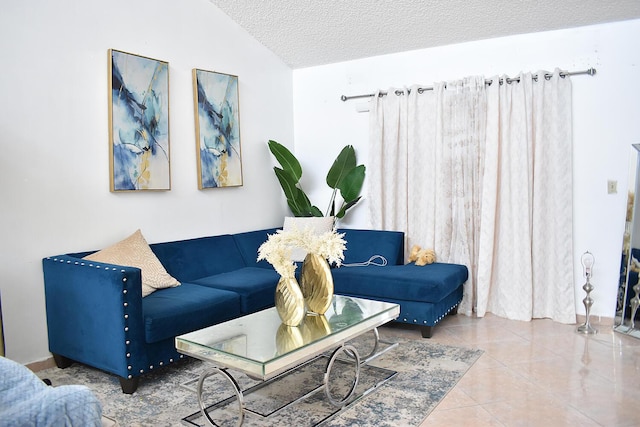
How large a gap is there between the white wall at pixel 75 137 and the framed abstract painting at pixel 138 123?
0.07m

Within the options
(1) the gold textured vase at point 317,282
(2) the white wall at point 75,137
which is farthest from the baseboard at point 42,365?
(1) the gold textured vase at point 317,282

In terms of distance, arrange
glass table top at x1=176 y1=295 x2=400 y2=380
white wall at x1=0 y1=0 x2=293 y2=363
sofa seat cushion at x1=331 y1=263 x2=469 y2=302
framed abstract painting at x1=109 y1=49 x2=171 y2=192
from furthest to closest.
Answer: sofa seat cushion at x1=331 y1=263 x2=469 y2=302, framed abstract painting at x1=109 y1=49 x2=171 y2=192, white wall at x1=0 y1=0 x2=293 y2=363, glass table top at x1=176 y1=295 x2=400 y2=380

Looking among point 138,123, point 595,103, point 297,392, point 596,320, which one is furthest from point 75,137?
point 596,320

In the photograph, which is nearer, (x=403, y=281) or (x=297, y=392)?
(x=297, y=392)

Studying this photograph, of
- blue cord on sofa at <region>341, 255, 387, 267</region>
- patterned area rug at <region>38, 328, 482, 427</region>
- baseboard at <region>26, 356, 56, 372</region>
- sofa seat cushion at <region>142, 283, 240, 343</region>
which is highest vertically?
blue cord on sofa at <region>341, 255, 387, 267</region>

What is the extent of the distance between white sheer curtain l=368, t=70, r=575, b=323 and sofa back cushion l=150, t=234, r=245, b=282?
160cm

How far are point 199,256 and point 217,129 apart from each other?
1119mm

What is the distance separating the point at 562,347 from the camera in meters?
3.42

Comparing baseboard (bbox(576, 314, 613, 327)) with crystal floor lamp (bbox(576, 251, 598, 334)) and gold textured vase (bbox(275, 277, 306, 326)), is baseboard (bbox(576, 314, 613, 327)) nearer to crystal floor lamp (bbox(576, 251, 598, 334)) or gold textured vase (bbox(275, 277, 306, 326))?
crystal floor lamp (bbox(576, 251, 598, 334))

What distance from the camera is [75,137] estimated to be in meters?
→ 3.33

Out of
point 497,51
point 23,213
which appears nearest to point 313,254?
point 23,213

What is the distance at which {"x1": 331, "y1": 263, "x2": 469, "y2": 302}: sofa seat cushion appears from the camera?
11.9 feet

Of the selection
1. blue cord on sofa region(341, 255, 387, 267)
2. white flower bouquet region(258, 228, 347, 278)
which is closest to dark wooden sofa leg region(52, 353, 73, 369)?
white flower bouquet region(258, 228, 347, 278)

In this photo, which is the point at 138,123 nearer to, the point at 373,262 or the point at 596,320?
the point at 373,262
